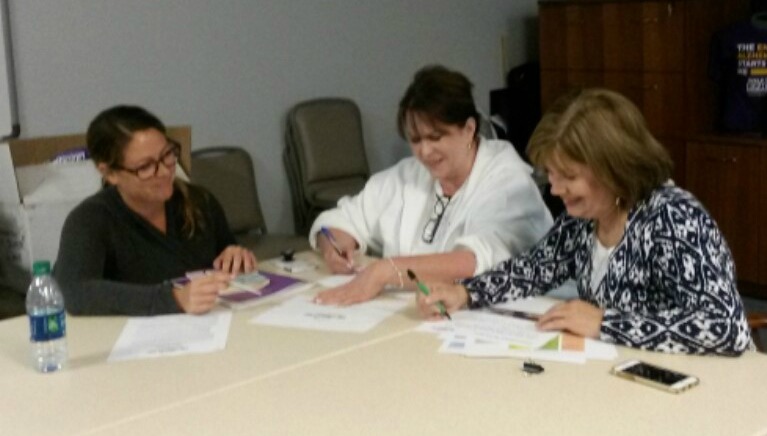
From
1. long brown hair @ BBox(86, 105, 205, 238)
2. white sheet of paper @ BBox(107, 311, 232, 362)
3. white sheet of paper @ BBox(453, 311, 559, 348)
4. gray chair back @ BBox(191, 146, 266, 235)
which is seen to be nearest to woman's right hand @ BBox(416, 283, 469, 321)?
white sheet of paper @ BBox(453, 311, 559, 348)

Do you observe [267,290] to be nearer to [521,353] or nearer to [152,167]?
[152,167]

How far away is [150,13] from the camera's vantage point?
4.55 meters

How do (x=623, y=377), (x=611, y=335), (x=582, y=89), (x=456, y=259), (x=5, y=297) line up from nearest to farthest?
(x=623, y=377) < (x=611, y=335) < (x=582, y=89) < (x=456, y=259) < (x=5, y=297)

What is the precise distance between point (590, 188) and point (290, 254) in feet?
3.85

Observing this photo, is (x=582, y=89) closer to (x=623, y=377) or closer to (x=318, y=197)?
(x=623, y=377)

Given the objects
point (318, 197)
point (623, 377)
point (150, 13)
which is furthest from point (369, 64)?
point (623, 377)

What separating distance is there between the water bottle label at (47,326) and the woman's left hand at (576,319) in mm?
1049

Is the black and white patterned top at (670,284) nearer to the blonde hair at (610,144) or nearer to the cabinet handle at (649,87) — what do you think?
the blonde hair at (610,144)

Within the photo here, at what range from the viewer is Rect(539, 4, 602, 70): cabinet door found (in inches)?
216

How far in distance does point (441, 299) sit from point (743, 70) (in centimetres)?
322

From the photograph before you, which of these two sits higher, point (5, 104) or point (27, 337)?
point (5, 104)

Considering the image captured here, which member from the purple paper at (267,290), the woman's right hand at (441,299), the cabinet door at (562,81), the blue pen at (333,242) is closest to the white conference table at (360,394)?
the woman's right hand at (441,299)

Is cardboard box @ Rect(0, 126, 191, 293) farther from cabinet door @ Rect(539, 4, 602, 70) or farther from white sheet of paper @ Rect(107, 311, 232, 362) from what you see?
cabinet door @ Rect(539, 4, 602, 70)

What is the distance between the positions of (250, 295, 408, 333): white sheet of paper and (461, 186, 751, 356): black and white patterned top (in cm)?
51
